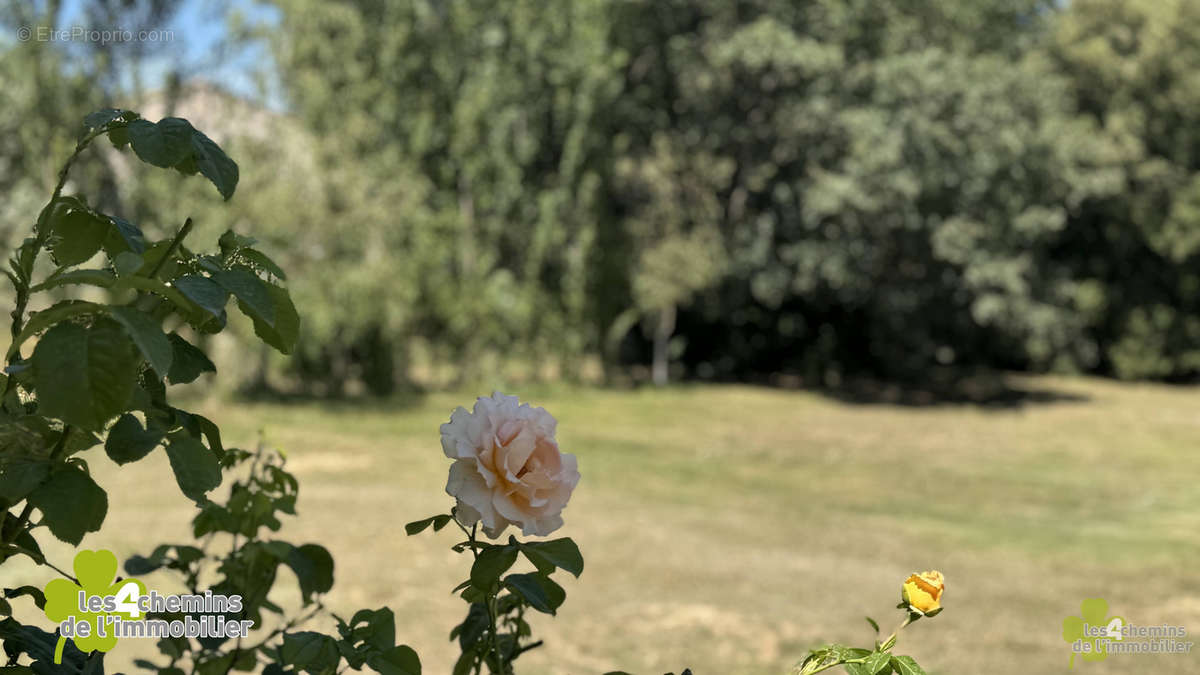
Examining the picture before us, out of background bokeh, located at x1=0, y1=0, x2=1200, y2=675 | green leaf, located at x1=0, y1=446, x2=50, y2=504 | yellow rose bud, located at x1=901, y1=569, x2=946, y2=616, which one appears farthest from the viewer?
background bokeh, located at x1=0, y1=0, x2=1200, y2=675

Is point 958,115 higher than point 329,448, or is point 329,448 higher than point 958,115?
point 958,115

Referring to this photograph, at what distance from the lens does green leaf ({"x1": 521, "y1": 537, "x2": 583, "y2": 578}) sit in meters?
1.01

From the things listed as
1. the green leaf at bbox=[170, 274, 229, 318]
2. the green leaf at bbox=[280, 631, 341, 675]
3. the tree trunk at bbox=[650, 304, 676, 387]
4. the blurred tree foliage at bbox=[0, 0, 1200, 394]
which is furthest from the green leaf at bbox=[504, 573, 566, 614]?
the tree trunk at bbox=[650, 304, 676, 387]

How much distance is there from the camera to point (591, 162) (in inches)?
581

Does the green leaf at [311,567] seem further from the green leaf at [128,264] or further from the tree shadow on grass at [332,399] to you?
the tree shadow on grass at [332,399]

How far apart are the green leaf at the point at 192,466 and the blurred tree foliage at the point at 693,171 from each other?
11.0 meters

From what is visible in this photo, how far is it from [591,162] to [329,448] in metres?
6.36

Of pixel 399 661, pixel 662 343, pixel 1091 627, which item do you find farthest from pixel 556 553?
pixel 662 343

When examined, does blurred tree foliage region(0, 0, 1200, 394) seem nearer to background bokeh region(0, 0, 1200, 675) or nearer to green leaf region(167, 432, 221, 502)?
background bokeh region(0, 0, 1200, 675)

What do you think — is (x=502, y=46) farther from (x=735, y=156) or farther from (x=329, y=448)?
(x=329, y=448)

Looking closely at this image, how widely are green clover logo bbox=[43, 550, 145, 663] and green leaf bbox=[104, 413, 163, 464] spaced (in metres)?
0.16

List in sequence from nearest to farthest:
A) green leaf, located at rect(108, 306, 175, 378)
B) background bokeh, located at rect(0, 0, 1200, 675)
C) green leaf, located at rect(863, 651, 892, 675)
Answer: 1. green leaf, located at rect(108, 306, 175, 378)
2. green leaf, located at rect(863, 651, 892, 675)
3. background bokeh, located at rect(0, 0, 1200, 675)

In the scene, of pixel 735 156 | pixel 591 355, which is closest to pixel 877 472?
pixel 591 355

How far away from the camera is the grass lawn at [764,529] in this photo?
498 cm
